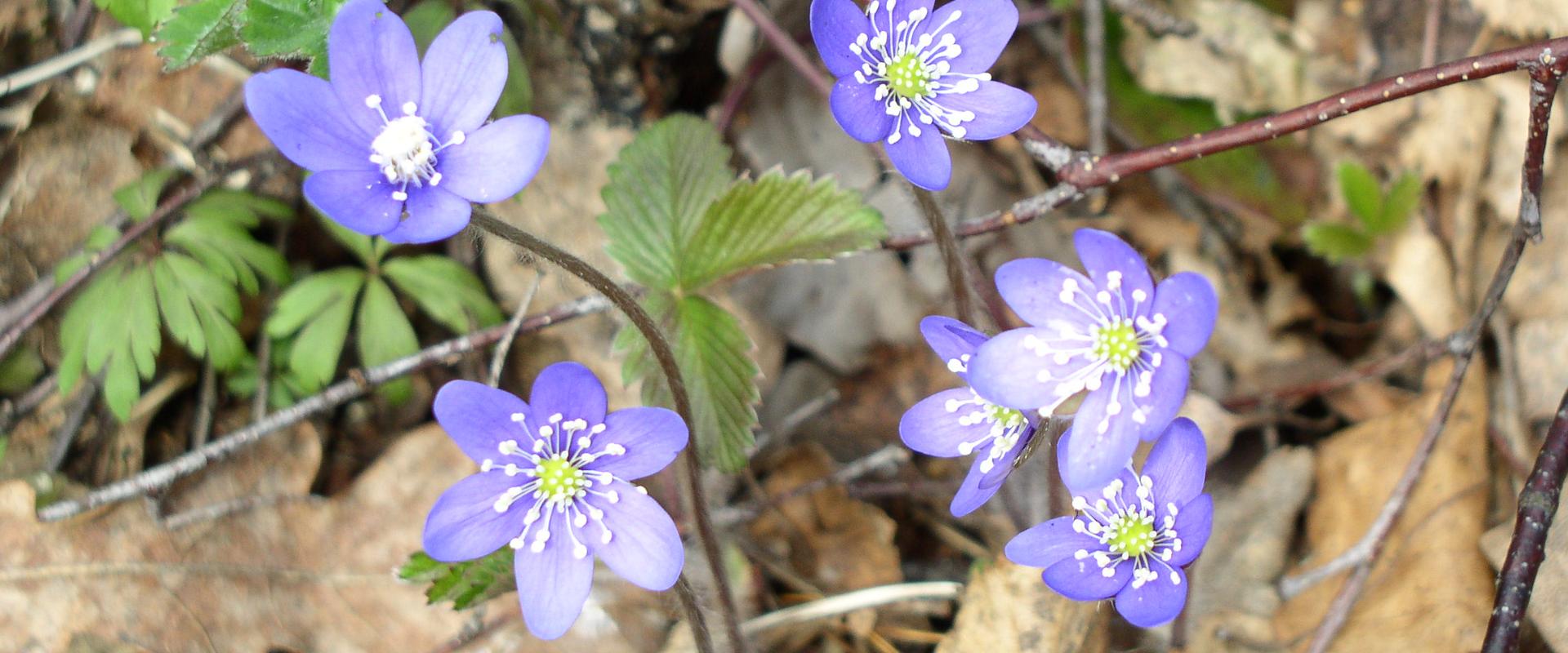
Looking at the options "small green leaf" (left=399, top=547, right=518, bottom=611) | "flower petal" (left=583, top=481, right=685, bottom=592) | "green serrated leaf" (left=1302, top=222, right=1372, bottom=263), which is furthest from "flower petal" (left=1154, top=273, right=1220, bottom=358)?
"green serrated leaf" (left=1302, top=222, right=1372, bottom=263)

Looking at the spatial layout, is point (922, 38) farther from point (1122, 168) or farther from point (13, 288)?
point (13, 288)

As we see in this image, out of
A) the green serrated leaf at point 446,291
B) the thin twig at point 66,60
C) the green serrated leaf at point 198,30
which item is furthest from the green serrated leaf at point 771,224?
the thin twig at point 66,60

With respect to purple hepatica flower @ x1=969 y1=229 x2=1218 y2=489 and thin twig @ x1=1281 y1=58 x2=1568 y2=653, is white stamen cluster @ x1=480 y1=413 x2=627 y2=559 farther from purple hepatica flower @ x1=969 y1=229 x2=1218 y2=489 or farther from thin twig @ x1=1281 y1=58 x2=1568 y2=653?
thin twig @ x1=1281 y1=58 x2=1568 y2=653

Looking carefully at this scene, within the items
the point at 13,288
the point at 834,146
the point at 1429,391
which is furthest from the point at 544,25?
the point at 1429,391

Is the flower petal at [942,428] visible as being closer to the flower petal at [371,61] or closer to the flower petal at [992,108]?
the flower petal at [992,108]

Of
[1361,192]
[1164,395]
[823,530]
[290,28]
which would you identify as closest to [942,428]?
[1164,395]
